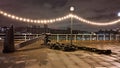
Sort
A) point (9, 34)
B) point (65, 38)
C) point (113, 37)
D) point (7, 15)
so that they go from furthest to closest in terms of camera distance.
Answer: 1. point (113, 37)
2. point (65, 38)
3. point (7, 15)
4. point (9, 34)

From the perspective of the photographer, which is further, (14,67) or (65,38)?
(65,38)

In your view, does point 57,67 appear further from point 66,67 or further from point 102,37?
point 102,37

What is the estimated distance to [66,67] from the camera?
A: 21.1 ft

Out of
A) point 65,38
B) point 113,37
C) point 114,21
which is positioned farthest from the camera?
point 113,37

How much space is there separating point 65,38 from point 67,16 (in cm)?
736

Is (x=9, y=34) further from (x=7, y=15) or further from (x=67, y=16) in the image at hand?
(x=67, y=16)

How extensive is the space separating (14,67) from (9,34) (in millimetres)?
4733

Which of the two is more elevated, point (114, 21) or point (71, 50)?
point (114, 21)

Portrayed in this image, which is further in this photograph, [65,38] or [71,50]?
[65,38]

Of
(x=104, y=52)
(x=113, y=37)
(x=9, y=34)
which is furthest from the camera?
(x=113, y=37)

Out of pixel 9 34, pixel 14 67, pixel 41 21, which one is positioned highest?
pixel 41 21

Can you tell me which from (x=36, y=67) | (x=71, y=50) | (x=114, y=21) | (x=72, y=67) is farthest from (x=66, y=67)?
(x=114, y=21)

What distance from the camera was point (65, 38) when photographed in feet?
78.7

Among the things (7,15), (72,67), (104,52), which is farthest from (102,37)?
(72,67)
